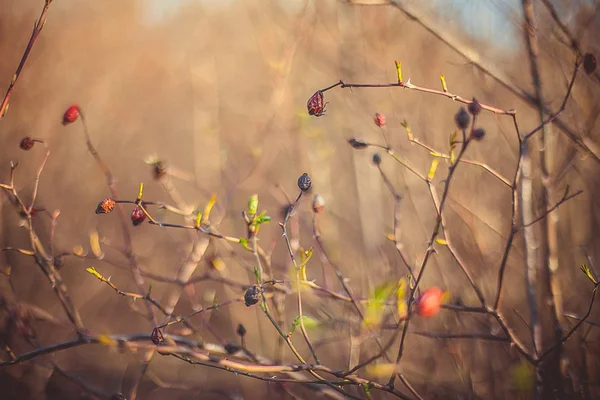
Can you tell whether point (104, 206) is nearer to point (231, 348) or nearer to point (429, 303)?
point (231, 348)

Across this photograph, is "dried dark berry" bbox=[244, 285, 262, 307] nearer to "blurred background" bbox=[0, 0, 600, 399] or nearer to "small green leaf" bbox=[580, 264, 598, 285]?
"blurred background" bbox=[0, 0, 600, 399]

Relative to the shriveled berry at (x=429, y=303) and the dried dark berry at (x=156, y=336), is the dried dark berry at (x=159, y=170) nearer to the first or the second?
the dried dark berry at (x=156, y=336)

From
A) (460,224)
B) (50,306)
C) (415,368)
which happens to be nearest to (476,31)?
(460,224)

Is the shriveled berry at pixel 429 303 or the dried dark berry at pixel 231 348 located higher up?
the shriveled berry at pixel 429 303

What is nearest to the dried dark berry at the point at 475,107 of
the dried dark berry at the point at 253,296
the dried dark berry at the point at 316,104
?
the dried dark berry at the point at 316,104

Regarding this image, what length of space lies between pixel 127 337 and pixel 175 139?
5.68 m

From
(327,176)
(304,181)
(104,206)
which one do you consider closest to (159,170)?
(104,206)

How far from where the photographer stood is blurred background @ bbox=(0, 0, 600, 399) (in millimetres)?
2006

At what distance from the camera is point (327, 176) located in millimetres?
3379

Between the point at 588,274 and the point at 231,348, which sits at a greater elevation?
the point at 588,274

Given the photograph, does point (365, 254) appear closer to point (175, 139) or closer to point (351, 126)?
point (351, 126)

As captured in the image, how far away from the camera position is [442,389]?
7.32 ft

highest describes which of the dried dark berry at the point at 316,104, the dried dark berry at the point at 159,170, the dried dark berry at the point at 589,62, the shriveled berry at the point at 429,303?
the dried dark berry at the point at 589,62

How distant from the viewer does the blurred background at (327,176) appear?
2.01 m
